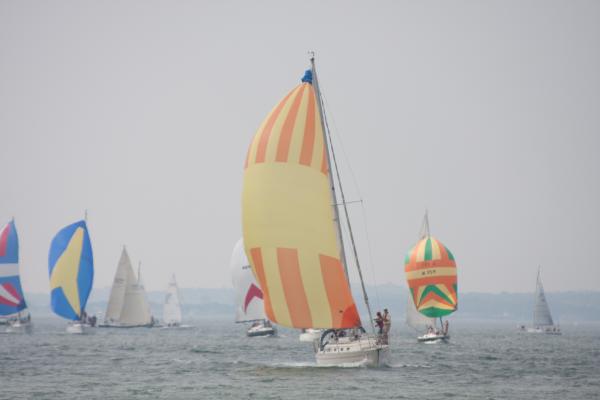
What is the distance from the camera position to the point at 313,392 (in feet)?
100

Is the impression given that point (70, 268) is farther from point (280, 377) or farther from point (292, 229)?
point (292, 229)

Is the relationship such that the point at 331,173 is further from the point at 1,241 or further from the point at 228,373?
the point at 1,241

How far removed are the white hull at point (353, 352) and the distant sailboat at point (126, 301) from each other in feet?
207

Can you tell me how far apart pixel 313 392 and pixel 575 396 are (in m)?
9.55

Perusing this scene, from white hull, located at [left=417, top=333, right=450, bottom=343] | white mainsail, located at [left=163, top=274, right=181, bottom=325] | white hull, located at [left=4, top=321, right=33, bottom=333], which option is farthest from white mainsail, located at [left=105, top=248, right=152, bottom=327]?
white hull, located at [left=417, top=333, right=450, bottom=343]

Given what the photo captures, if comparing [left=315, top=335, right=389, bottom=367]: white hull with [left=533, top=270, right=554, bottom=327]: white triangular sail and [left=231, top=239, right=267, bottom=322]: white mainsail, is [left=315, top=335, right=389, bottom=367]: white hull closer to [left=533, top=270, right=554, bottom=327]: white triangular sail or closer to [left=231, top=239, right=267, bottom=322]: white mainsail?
[left=231, top=239, right=267, bottom=322]: white mainsail

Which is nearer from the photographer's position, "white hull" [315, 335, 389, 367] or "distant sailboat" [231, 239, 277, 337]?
"white hull" [315, 335, 389, 367]

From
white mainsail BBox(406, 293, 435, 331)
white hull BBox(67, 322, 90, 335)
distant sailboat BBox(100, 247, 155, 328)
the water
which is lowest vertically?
the water

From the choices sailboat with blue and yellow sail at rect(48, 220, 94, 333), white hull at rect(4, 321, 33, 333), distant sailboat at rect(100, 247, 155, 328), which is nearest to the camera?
sailboat with blue and yellow sail at rect(48, 220, 94, 333)

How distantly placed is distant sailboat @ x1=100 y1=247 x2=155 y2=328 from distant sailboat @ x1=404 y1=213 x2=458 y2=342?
4127cm

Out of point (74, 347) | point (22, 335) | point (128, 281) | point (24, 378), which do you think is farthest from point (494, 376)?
point (128, 281)

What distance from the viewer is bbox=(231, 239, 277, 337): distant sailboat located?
74938mm

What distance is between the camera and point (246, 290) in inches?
3019

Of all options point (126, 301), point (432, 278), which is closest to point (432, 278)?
point (432, 278)
